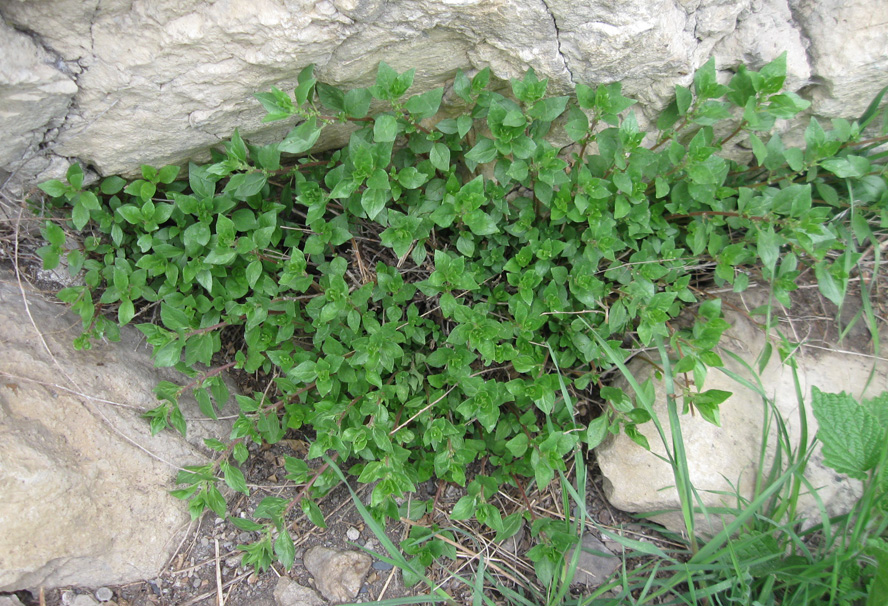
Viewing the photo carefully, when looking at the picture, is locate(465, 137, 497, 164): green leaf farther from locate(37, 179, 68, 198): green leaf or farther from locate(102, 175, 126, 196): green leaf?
locate(37, 179, 68, 198): green leaf

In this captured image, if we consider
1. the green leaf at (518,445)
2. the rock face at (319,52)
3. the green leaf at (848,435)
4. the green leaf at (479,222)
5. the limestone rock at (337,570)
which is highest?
the rock face at (319,52)

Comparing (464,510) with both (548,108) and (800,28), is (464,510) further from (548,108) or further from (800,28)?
(800,28)

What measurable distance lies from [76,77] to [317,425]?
1.65 metres

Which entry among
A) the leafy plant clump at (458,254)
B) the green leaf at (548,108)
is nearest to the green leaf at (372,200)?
the leafy plant clump at (458,254)

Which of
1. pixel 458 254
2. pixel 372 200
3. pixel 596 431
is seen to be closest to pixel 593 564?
pixel 596 431

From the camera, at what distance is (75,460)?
2518 millimetres

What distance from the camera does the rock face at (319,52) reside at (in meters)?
2.10

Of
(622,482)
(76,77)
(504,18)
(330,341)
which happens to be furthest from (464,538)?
(76,77)

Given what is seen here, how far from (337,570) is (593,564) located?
1.22m

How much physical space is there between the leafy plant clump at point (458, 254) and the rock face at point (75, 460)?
20 centimetres

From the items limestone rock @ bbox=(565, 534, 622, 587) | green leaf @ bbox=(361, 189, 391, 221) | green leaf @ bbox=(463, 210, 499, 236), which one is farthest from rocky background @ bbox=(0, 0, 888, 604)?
green leaf @ bbox=(463, 210, 499, 236)

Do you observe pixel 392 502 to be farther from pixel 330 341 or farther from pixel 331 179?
pixel 331 179

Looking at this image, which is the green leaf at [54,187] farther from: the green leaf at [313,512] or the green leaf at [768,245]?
the green leaf at [768,245]

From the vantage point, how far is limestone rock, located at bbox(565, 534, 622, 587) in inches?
108
